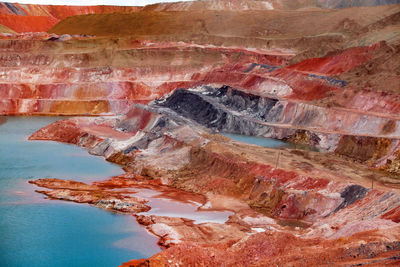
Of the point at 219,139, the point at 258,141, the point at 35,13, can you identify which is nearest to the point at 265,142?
the point at 258,141

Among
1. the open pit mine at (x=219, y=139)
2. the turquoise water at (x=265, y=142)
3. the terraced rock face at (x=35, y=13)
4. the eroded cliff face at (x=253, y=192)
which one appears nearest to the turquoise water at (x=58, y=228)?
the open pit mine at (x=219, y=139)

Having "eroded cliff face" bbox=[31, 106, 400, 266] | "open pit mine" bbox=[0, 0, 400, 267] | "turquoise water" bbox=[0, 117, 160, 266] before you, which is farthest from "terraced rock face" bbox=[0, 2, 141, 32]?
"turquoise water" bbox=[0, 117, 160, 266]

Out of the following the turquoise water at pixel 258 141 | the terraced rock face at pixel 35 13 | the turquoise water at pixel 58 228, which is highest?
the terraced rock face at pixel 35 13

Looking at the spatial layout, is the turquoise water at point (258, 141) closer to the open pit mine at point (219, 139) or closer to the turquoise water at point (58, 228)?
the open pit mine at point (219, 139)

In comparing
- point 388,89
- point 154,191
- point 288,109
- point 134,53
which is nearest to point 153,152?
point 154,191

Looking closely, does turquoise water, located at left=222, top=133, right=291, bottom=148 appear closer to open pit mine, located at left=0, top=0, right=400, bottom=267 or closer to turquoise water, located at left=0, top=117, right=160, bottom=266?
open pit mine, located at left=0, top=0, right=400, bottom=267

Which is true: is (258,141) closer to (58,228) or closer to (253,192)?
(253,192)
